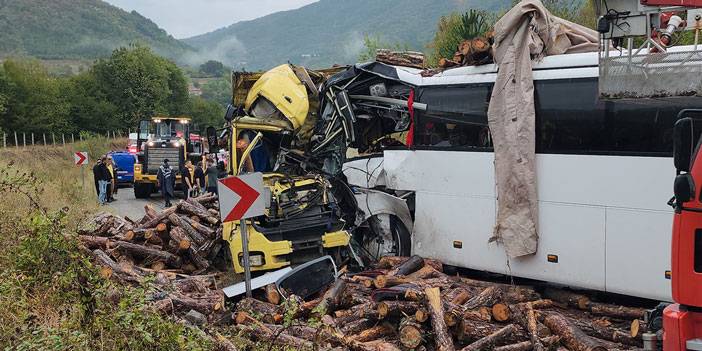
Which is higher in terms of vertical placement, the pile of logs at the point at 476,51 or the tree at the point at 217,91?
the tree at the point at 217,91

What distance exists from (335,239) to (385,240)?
2.57ft

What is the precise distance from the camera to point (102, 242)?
10.6 meters

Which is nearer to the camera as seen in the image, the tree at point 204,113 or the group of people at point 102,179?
the group of people at point 102,179

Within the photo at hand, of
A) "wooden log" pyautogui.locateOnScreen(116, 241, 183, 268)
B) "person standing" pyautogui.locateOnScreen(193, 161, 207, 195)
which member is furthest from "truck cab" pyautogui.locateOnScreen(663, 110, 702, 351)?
"person standing" pyautogui.locateOnScreen(193, 161, 207, 195)

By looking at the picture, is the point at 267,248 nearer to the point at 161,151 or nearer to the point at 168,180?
the point at 168,180

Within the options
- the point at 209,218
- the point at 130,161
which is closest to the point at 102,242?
the point at 209,218

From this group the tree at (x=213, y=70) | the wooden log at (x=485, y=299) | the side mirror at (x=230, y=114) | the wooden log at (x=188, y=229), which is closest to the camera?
the wooden log at (x=485, y=299)

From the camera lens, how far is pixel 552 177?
7.50 meters

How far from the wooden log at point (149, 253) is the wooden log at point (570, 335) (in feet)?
20.1

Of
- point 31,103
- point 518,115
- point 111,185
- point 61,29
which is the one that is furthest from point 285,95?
point 61,29

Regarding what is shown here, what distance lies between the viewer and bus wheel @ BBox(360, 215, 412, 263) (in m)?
9.55

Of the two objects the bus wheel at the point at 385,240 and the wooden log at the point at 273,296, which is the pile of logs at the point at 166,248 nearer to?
the wooden log at the point at 273,296

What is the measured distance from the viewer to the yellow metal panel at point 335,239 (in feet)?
31.4

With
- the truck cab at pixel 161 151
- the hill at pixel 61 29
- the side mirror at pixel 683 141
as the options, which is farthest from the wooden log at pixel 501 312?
the hill at pixel 61 29
